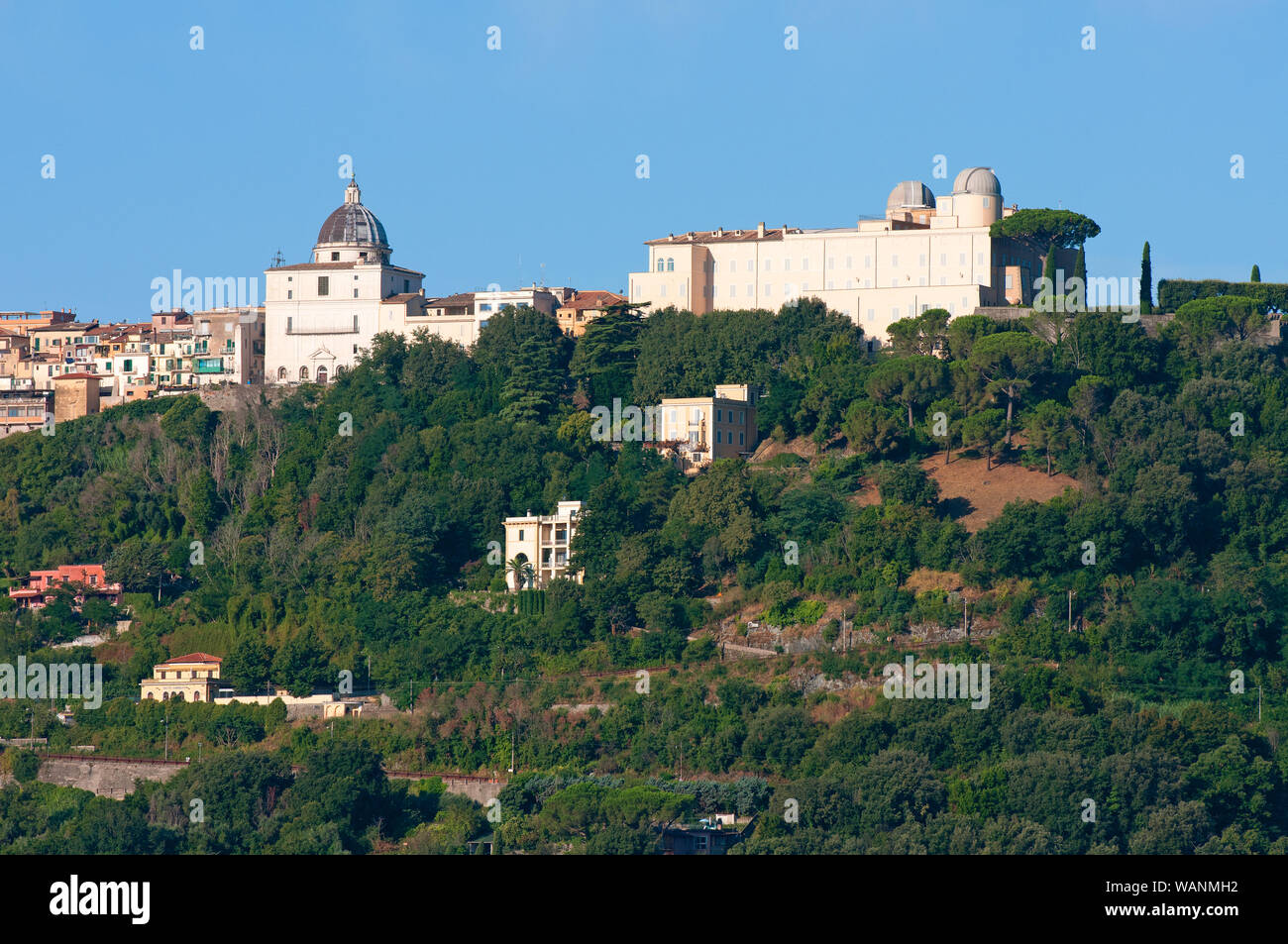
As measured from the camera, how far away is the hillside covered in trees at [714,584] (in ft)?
Result: 145

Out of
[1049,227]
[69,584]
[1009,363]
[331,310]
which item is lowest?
[69,584]

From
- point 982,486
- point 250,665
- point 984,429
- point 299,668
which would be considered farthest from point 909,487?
point 250,665

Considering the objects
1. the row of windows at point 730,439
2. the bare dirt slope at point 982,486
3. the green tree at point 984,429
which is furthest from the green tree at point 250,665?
the green tree at point 984,429

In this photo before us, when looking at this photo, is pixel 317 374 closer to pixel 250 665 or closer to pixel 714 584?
pixel 250 665

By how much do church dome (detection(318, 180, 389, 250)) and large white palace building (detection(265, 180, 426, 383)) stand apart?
483 mm

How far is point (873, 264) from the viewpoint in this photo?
6244 centimetres

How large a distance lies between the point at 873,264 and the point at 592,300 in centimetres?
957

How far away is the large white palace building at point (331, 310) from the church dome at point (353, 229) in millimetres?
483

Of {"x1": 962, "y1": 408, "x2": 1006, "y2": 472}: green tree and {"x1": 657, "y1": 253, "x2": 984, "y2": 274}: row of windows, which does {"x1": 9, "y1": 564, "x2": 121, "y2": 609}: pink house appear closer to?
{"x1": 657, "y1": 253, "x2": 984, "y2": 274}: row of windows

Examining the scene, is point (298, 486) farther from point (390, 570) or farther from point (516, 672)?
point (516, 672)

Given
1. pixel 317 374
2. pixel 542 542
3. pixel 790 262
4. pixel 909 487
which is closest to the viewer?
pixel 909 487
